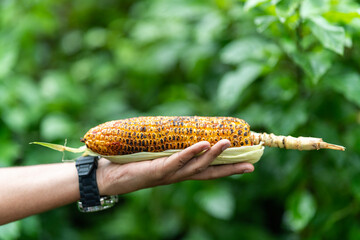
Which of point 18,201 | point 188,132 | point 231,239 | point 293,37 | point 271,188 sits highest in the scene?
point 293,37

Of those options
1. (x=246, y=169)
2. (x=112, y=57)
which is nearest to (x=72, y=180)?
(x=246, y=169)


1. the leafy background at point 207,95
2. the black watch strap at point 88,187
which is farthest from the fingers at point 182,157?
the leafy background at point 207,95

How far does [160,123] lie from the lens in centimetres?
128

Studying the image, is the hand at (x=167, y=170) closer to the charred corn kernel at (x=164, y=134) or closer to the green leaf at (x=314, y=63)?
the charred corn kernel at (x=164, y=134)

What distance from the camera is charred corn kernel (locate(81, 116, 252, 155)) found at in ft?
4.15

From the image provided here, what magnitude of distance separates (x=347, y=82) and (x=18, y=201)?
1.40 meters

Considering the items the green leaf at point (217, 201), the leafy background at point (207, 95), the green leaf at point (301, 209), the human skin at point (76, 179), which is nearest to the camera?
the human skin at point (76, 179)

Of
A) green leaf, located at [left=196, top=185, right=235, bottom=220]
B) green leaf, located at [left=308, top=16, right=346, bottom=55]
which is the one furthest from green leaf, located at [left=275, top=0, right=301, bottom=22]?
green leaf, located at [left=196, top=185, right=235, bottom=220]

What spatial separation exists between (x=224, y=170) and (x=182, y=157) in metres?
Answer: 0.20

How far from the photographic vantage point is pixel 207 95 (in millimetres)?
Result: 2381

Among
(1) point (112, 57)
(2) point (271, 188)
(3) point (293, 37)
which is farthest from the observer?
(1) point (112, 57)

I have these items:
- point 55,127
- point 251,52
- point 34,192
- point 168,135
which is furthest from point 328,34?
point 55,127

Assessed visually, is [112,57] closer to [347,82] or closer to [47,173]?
[47,173]

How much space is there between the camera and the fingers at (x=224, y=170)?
4.15 feet
